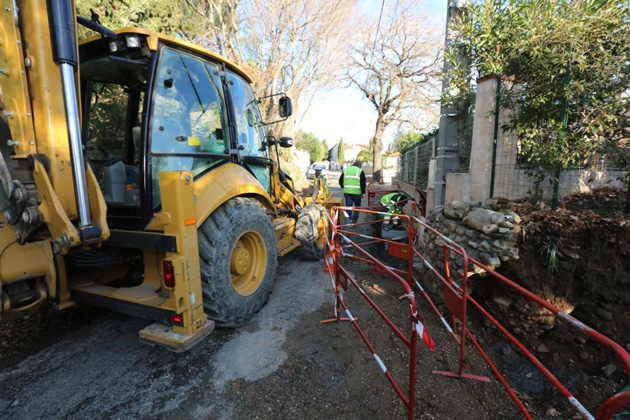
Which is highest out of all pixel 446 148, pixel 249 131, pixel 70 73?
pixel 70 73

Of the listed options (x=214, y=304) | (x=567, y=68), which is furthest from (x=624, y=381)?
(x=214, y=304)

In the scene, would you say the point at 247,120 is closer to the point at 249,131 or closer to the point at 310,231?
the point at 249,131

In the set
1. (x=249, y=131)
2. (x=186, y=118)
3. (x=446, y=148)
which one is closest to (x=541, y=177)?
(x=446, y=148)

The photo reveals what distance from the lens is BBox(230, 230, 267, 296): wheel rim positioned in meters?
3.22

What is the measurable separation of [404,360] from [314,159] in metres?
48.2

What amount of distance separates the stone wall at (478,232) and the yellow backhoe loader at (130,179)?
2229 mm

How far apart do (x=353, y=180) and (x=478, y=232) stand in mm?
4157

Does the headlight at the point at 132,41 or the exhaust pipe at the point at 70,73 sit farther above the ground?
the headlight at the point at 132,41

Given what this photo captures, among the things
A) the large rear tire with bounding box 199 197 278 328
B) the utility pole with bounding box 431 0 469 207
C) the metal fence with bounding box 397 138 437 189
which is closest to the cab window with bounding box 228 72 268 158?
the large rear tire with bounding box 199 197 278 328

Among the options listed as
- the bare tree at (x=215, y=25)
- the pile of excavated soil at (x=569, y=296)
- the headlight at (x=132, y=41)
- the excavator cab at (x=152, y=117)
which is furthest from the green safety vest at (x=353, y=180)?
the bare tree at (x=215, y=25)

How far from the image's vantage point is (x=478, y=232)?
3869mm

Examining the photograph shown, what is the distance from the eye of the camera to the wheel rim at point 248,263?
3.22m

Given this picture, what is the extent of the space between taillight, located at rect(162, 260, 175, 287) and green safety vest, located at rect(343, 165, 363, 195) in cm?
581

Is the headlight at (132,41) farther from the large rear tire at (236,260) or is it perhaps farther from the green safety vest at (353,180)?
the green safety vest at (353,180)
